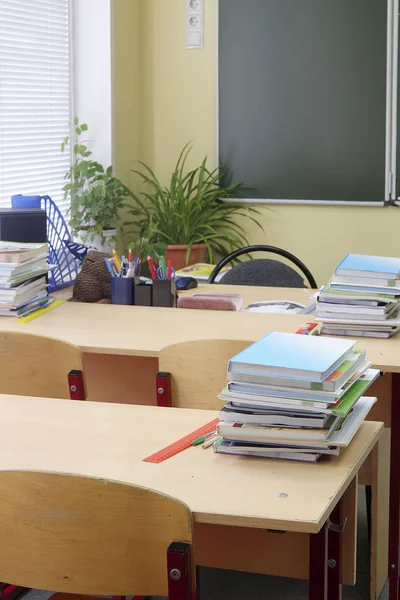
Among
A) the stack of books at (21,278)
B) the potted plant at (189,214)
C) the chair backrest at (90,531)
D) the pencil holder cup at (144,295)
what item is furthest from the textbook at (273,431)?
the potted plant at (189,214)

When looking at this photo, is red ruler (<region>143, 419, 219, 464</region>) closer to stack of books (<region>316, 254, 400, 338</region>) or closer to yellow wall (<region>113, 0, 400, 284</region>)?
stack of books (<region>316, 254, 400, 338</region>)

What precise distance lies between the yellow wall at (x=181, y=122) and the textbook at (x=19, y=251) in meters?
1.70

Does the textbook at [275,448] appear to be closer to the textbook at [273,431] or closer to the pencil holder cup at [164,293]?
the textbook at [273,431]

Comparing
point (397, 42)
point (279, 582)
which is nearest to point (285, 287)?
point (279, 582)

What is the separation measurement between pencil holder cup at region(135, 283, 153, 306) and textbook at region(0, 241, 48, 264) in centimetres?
36

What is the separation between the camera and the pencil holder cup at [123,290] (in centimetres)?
325

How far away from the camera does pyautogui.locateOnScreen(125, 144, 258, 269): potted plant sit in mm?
4773

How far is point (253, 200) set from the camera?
493cm

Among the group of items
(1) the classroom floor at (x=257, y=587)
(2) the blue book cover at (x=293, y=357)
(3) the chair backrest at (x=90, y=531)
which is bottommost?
(1) the classroom floor at (x=257, y=587)

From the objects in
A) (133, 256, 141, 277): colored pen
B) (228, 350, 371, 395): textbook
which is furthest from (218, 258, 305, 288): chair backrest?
(228, 350, 371, 395): textbook

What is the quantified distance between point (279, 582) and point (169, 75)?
121 inches

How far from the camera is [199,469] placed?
1685 millimetres

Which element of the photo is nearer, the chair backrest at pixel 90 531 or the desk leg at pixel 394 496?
the chair backrest at pixel 90 531

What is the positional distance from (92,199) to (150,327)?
5.45 feet
